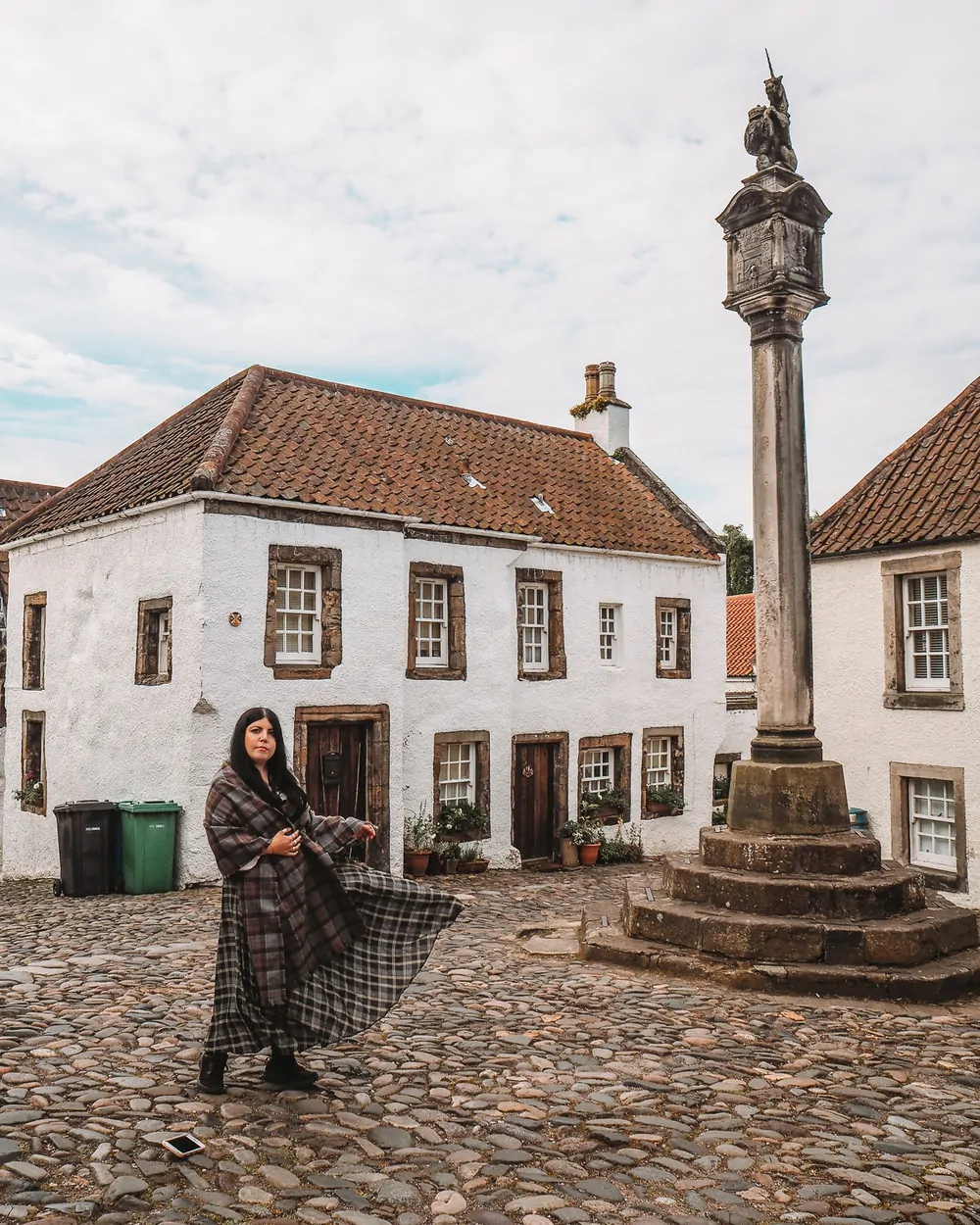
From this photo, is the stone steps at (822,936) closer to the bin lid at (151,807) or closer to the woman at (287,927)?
the woman at (287,927)

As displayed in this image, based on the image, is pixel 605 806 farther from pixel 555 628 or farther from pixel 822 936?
pixel 822 936

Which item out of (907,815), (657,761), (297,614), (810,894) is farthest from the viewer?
(657,761)

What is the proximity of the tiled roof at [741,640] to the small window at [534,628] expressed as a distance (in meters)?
A: 11.4

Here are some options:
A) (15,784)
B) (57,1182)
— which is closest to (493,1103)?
(57,1182)

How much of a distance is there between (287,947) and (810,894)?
4.77 m

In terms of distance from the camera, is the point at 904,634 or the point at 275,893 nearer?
the point at 275,893

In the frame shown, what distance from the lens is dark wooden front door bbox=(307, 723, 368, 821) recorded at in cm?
1461

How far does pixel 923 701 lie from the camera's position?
14.9m

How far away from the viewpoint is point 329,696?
1455 centimetres

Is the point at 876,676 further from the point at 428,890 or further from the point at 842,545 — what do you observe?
the point at 428,890

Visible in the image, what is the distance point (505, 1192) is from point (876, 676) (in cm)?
1294

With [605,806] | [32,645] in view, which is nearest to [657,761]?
[605,806]

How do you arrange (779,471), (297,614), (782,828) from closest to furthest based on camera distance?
(782,828), (779,471), (297,614)

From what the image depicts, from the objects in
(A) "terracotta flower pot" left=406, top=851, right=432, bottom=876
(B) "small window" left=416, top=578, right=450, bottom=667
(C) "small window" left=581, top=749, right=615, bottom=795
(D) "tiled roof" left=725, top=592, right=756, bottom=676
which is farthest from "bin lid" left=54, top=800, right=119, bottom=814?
(D) "tiled roof" left=725, top=592, right=756, bottom=676
